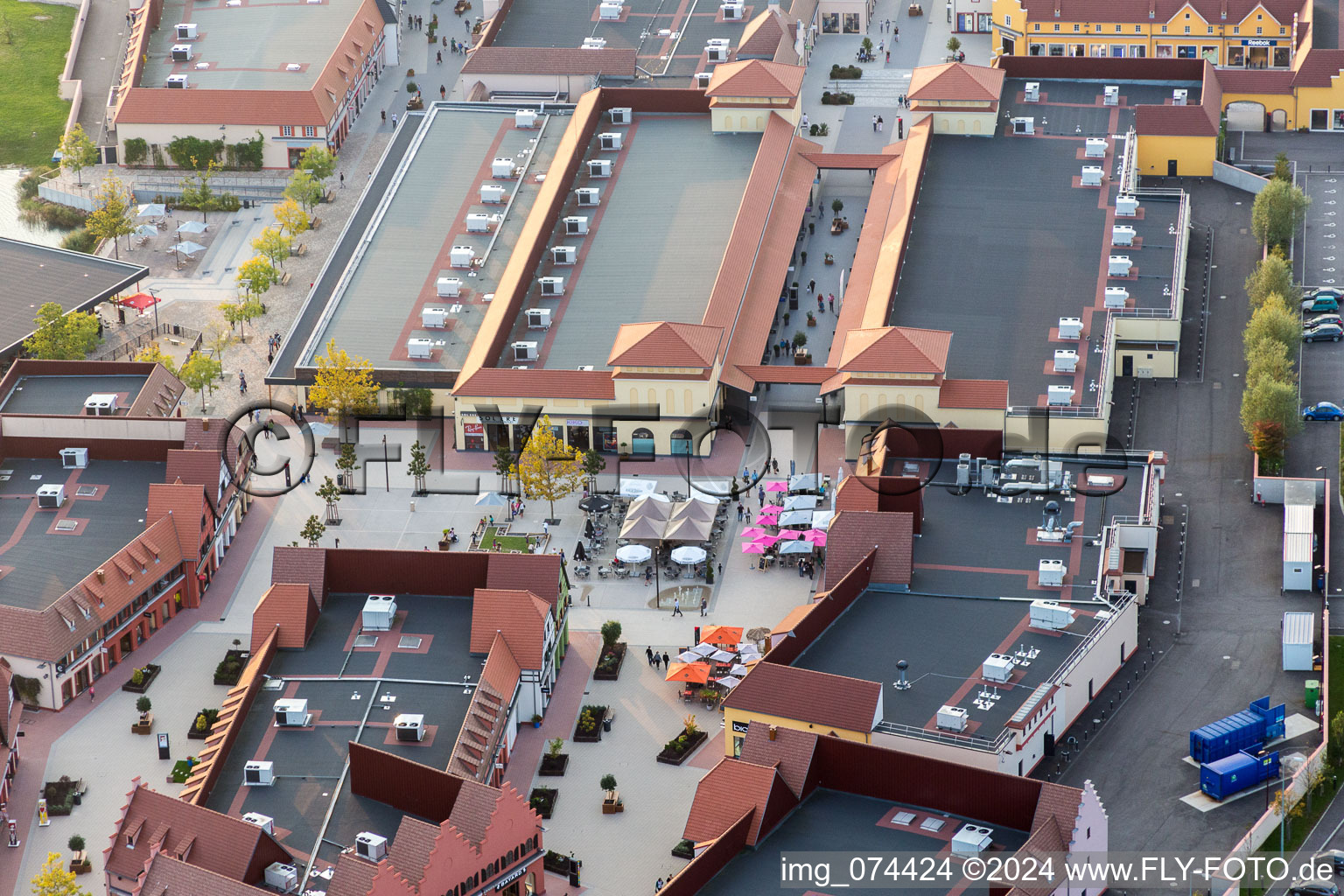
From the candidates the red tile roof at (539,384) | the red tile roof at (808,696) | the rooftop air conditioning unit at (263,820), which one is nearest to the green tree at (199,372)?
the red tile roof at (539,384)

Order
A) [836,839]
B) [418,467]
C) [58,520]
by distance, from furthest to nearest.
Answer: [418,467] → [58,520] → [836,839]

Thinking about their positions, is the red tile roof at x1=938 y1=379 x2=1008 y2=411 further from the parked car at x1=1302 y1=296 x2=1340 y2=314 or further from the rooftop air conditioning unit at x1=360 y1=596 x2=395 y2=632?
the rooftop air conditioning unit at x1=360 y1=596 x2=395 y2=632

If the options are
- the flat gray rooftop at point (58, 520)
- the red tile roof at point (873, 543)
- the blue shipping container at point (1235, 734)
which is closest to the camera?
the blue shipping container at point (1235, 734)

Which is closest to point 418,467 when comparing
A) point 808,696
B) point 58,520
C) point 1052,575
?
point 58,520

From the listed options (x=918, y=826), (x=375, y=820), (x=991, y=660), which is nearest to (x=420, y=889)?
(x=375, y=820)

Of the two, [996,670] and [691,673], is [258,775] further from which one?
[996,670]

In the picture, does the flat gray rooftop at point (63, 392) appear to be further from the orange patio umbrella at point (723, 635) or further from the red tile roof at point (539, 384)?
the orange patio umbrella at point (723, 635)
